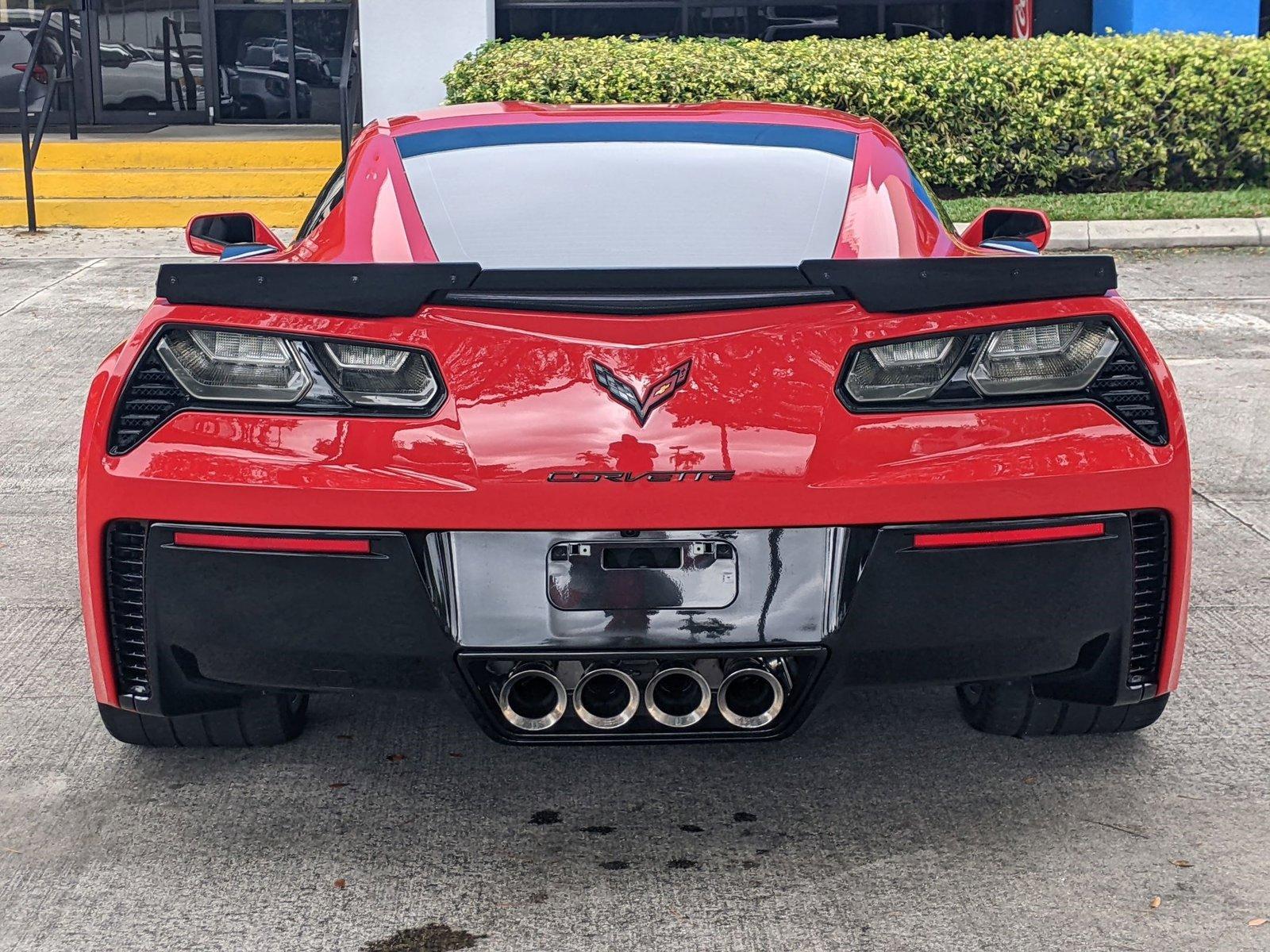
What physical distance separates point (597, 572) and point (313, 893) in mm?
817

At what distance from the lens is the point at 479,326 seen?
10.1 feet

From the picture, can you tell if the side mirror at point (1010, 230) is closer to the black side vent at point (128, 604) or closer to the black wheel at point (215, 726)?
the black wheel at point (215, 726)

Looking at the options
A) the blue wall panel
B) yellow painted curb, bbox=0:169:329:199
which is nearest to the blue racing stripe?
yellow painted curb, bbox=0:169:329:199

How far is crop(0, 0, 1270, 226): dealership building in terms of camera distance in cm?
1484

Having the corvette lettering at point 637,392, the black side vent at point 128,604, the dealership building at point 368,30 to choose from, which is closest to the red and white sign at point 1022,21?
the dealership building at point 368,30

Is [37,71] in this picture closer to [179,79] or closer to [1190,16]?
[179,79]

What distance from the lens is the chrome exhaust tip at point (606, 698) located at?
3098mm

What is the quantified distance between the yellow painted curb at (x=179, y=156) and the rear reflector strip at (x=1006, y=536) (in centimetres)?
1279

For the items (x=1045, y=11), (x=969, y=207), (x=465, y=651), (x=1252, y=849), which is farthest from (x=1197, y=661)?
(x=1045, y=11)

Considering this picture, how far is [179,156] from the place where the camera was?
49.9 ft

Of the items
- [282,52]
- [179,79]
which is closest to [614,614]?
[282,52]

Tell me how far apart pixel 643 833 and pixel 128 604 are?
112 centimetres

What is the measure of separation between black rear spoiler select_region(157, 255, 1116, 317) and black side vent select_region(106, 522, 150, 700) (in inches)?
19.8

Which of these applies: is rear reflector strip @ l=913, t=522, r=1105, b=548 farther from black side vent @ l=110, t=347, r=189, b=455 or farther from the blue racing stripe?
black side vent @ l=110, t=347, r=189, b=455
